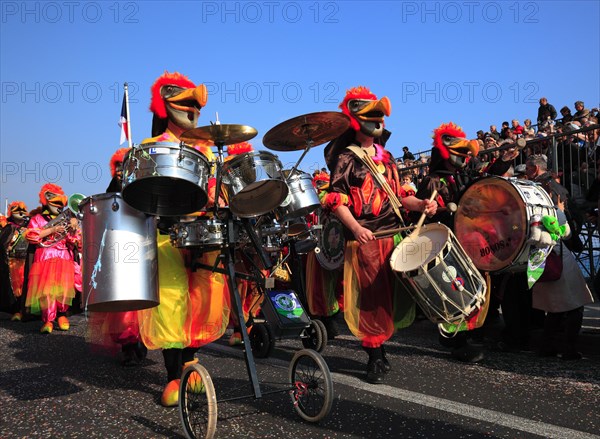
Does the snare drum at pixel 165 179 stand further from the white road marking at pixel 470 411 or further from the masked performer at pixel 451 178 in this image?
the masked performer at pixel 451 178

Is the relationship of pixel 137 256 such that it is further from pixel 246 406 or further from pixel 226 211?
pixel 246 406

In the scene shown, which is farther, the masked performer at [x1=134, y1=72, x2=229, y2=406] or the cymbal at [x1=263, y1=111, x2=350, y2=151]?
the masked performer at [x1=134, y1=72, x2=229, y2=406]

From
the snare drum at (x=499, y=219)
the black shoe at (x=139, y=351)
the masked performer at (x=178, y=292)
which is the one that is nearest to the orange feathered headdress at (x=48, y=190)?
the black shoe at (x=139, y=351)

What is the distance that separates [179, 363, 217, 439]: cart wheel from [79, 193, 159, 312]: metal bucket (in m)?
0.60

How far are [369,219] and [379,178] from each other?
342mm

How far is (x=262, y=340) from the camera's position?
588 cm

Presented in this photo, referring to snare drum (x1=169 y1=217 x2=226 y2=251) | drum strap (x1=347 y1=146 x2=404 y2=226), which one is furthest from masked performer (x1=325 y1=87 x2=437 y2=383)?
snare drum (x1=169 y1=217 x2=226 y2=251)

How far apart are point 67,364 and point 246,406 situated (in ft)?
8.26

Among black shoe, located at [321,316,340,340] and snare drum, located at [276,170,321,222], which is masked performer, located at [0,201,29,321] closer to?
black shoe, located at [321,316,340,340]

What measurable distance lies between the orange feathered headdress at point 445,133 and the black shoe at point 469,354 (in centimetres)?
171

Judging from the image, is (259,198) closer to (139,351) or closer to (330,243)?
(139,351)

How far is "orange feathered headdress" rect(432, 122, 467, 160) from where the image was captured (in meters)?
5.53

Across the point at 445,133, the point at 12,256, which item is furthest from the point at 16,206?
the point at 445,133

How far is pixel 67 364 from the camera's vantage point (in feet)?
18.6
